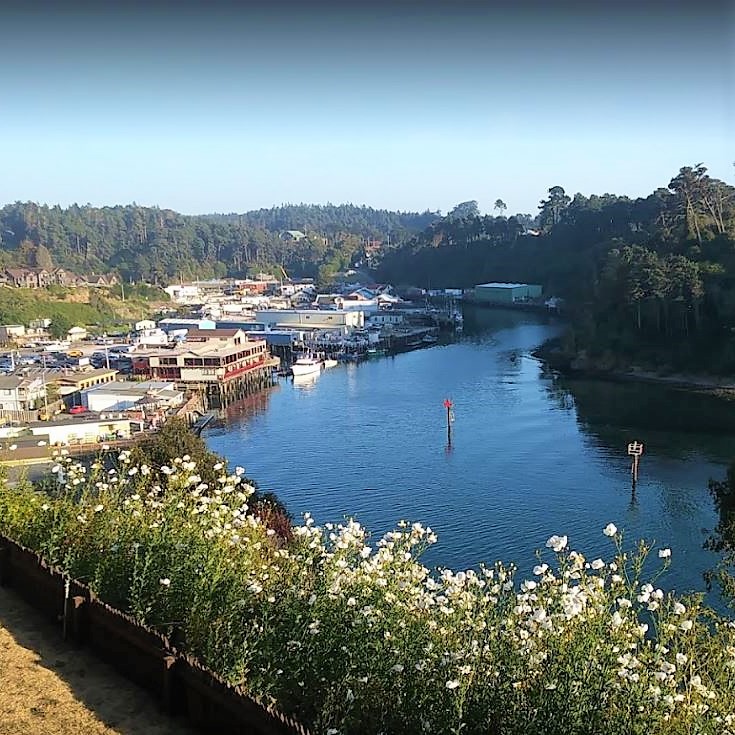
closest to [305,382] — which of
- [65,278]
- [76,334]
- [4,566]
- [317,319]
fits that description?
[317,319]

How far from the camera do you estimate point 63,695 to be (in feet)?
5.80

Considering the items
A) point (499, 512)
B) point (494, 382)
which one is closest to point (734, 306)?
point (494, 382)

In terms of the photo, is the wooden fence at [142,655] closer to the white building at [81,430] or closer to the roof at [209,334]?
the white building at [81,430]

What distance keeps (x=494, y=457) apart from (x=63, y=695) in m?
7.05

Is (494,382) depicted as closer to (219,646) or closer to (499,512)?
(499,512)

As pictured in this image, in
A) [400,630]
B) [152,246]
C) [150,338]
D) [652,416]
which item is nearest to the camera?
[400,630]

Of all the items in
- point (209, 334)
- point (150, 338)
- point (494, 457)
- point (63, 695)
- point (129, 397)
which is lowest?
point (494, 457)

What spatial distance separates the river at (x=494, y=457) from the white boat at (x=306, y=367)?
2.41 feet

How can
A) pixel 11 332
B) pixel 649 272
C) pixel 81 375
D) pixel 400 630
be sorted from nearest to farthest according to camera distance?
pixel 400 630, pixel 81 375, pixel 649 272, pixel 11 332

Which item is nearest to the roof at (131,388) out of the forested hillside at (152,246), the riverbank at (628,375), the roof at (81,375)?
the roof at (81,375)

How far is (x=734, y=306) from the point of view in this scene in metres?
12.8

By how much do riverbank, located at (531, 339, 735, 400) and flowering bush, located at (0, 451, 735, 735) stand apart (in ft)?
34.7

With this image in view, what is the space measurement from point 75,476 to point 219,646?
927 mm

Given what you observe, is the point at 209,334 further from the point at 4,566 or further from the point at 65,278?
the point at 4,566
